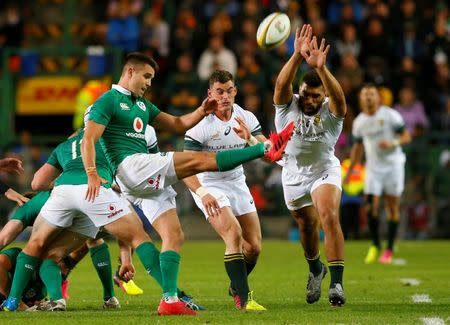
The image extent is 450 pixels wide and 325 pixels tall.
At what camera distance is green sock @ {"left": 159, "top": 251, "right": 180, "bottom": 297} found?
9.34 m

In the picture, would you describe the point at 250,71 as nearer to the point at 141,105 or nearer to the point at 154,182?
the point at 141,105

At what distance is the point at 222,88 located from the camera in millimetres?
10438

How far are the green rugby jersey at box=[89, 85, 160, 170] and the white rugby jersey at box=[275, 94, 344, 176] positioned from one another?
1360 millimetres

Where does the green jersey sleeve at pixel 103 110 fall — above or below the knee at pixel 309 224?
above

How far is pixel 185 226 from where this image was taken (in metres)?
21.5

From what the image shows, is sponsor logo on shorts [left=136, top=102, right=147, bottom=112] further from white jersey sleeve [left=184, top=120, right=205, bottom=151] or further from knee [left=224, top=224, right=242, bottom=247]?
knee [left=224, top=224, right=242, bottom=247]

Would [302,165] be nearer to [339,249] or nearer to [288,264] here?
[339,249]

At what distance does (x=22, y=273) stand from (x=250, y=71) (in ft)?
40.7

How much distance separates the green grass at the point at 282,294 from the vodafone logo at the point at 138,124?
61.2 inches

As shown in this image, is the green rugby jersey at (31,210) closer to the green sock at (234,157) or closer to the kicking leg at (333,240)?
the green sock at (234,157)

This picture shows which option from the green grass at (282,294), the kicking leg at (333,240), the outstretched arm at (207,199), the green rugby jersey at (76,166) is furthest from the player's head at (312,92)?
the green rugby jersey at (76,166)

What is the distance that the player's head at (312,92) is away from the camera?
34.1ft

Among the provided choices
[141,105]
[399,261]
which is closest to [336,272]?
[141,105]

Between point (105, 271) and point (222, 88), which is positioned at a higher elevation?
point (222, 88)
